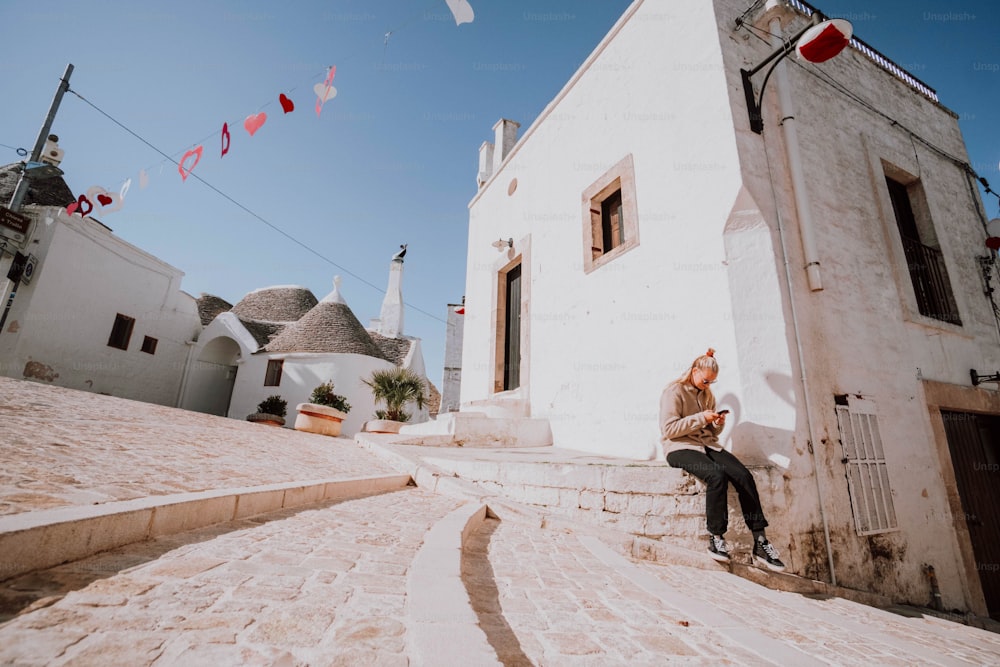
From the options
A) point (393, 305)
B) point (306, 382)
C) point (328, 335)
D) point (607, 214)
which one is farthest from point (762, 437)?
point (393, 305)

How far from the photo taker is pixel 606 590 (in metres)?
2.43

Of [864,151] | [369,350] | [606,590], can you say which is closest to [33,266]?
[369,350]

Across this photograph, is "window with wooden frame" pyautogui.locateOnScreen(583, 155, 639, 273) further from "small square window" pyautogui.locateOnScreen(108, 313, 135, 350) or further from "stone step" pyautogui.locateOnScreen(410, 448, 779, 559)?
"small square window" pyautogui.locateOnScreen(108, 313, 135, 350)

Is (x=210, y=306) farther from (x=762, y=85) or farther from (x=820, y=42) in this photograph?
(x=820, y=42)

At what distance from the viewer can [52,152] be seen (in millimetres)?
12062

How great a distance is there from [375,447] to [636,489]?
17.5 feet

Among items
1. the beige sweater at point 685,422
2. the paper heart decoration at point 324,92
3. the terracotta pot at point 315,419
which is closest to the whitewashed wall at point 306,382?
the terracotta pot at point 315,419

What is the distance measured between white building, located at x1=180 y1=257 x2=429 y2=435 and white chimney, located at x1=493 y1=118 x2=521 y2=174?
11268 millimetres

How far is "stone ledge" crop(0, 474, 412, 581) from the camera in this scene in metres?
1.63

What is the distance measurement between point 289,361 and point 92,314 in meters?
6.52

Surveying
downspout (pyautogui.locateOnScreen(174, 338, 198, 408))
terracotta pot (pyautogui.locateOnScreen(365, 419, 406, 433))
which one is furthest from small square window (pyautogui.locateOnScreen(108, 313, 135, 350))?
terracotta pot (pyautogui.locateOnScreen(365, 419, 406, 433))

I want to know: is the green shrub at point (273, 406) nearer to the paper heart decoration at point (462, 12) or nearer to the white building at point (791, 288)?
the white building at point (791, 288)

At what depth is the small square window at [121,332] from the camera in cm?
1488

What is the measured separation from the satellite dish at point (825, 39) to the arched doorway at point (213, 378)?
22.1 meters
